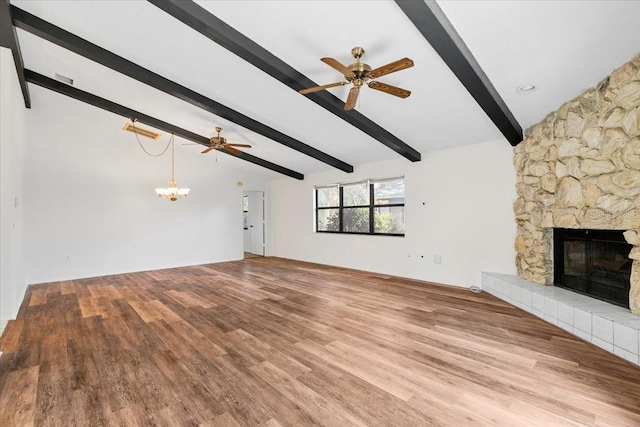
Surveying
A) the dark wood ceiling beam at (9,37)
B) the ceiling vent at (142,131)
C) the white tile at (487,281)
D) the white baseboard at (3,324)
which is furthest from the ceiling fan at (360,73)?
the ceiling vent at (142,131)

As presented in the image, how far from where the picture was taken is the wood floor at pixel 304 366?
1864 millimetres

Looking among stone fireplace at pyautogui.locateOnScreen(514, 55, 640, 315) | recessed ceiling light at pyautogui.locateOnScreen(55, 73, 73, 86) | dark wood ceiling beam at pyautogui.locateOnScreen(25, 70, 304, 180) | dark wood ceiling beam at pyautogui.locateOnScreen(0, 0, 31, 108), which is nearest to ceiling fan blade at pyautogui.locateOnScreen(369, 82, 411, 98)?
stone fireplace at pyautogui.locateOnScreen(514, 55, 640, 315)

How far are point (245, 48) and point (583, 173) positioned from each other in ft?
12.7

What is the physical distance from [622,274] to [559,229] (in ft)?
3.09

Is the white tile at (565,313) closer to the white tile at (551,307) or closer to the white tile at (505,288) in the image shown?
the white tile at (551,307)

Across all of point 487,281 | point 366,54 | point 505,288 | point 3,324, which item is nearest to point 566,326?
point 505,288

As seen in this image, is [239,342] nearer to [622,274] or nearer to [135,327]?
[135,327]

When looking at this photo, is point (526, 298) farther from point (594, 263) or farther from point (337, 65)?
point (337, 65)

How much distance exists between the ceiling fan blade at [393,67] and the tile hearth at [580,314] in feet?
9.53

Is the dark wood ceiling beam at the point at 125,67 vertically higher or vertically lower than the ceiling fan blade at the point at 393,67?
higher

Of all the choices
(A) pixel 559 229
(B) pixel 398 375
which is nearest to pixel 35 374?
(B) pixel 398 375

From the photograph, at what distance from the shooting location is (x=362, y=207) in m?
6.78

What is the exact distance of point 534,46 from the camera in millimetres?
2643

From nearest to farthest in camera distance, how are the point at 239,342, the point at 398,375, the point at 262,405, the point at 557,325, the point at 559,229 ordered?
1. the point at 262,405
2. the point at 398,375
3. the point at 239,342
4. the point at 557,325
5. the point at 559,229
